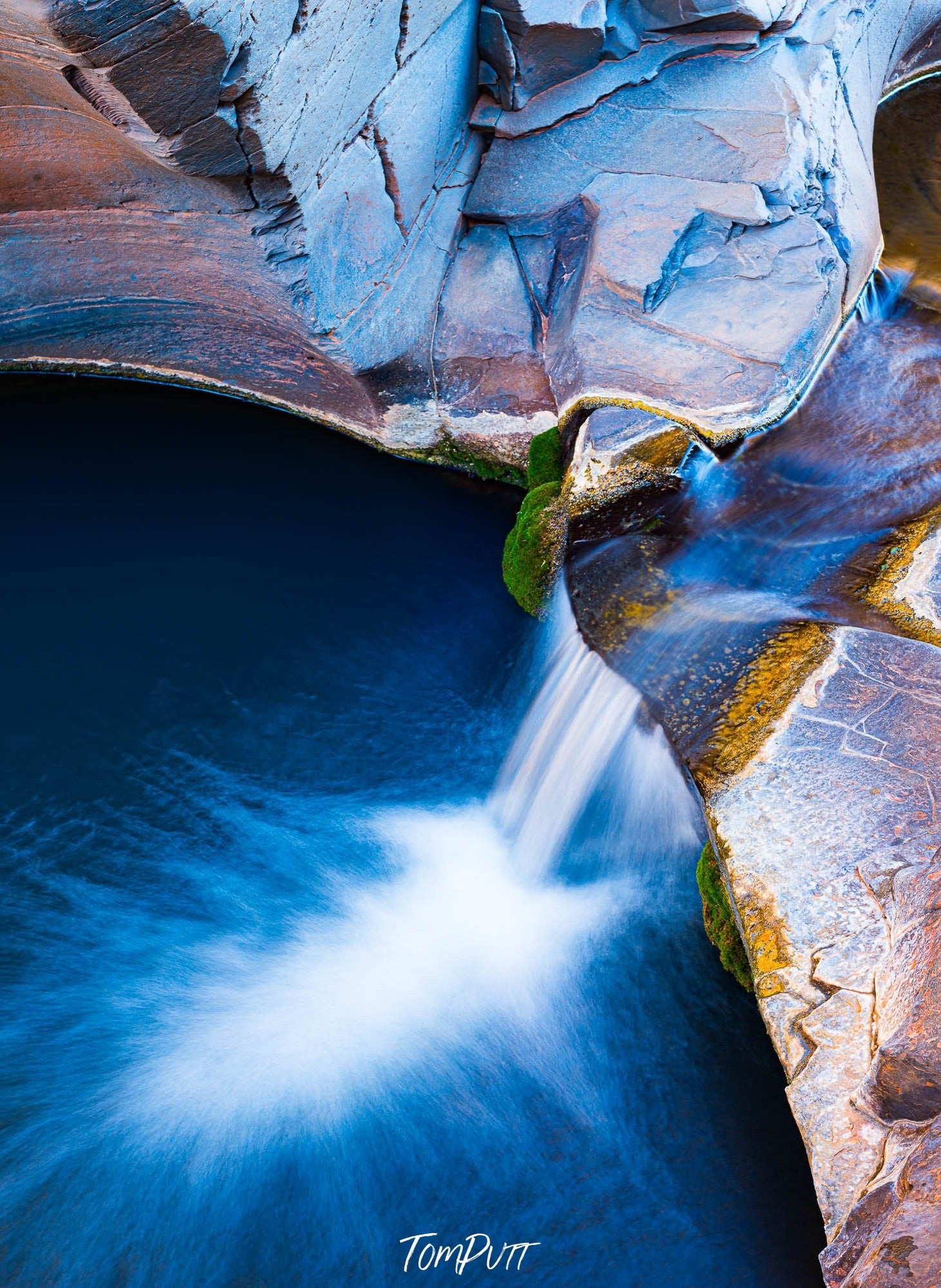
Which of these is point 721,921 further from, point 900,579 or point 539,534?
point 539,534

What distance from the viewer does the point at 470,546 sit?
5348mm

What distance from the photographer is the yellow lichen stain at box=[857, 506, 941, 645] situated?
3729 mm

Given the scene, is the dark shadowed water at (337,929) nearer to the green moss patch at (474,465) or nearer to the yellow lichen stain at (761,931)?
the green moss patch at (474,465)

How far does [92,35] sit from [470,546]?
2.93 metres

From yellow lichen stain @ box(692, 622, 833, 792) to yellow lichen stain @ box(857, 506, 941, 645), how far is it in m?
0.33

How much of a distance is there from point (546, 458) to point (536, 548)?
75cm

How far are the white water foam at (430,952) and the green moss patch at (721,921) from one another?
0.25 meters

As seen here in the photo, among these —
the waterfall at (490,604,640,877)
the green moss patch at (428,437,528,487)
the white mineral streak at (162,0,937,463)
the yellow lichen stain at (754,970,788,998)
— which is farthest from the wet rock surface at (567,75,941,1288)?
the green moss patch at (428,437,528,487)

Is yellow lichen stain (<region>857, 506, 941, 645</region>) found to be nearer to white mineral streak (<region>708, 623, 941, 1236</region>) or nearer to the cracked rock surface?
white mineral streak (<region>708, 623, 941, 1236</region>)

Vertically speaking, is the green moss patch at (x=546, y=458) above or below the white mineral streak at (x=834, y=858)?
above

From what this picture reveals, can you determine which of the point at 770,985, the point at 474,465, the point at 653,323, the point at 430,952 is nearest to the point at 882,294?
the point at 653,323

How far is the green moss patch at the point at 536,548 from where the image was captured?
4.52m

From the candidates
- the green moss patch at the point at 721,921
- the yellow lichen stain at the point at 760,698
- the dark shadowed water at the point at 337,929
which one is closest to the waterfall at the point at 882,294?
the dark shadowed water at the point at 337,929

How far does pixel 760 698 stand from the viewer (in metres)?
3.56
